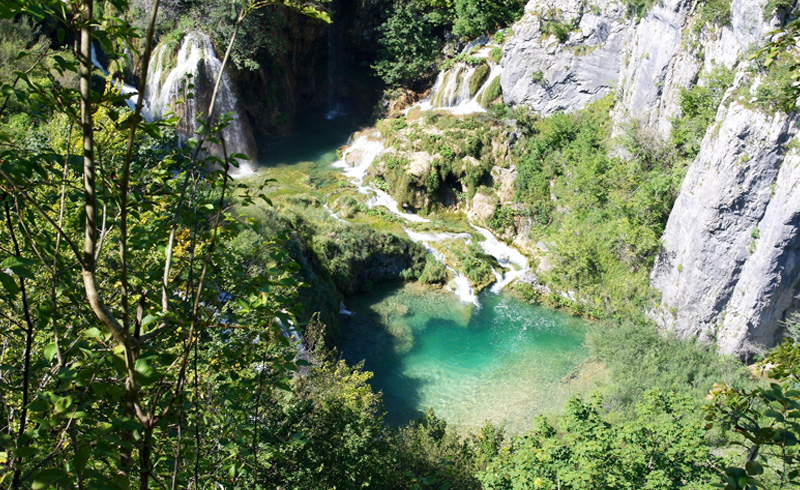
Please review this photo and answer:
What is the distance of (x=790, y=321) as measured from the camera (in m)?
13.5

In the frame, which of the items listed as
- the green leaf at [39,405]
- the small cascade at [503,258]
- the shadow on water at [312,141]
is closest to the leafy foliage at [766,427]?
the green leaf at [39,405]

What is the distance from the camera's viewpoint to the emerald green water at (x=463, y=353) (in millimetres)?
12727

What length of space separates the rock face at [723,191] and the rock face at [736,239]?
0.08 ft

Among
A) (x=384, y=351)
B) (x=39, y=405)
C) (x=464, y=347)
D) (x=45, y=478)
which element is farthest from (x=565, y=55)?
(x=45, y=478)

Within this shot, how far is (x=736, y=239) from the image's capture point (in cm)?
1381

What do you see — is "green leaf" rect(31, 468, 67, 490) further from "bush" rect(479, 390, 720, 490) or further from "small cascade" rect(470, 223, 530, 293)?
"small cascade" rect(470, 223, 530, 293)

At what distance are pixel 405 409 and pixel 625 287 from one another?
737cm

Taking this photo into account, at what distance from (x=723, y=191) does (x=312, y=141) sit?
17.8m

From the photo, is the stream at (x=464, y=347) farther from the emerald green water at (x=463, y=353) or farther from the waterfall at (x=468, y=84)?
the waterfall at (x=468, y=84)

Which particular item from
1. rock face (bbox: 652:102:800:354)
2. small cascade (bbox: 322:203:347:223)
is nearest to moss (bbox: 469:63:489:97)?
small cascade (bbox: 322:203:347:223)

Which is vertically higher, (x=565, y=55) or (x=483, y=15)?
(x=483, y=15)

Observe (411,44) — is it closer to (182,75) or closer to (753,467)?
(182,75)

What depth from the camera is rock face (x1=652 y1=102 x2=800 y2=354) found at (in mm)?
12727

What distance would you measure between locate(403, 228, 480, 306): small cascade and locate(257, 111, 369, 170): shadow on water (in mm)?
6435
